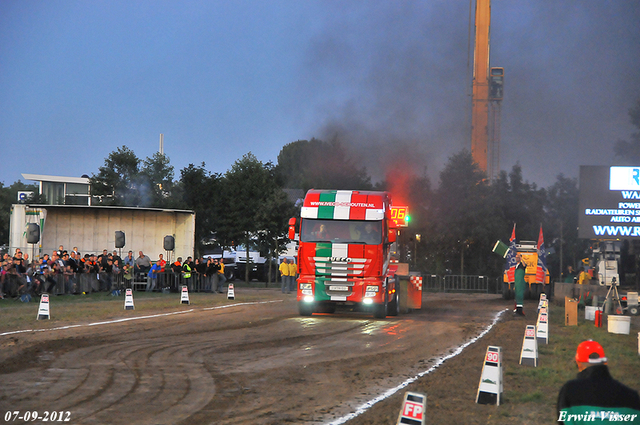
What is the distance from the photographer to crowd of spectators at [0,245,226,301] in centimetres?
2345

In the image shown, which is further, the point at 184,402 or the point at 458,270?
the point at 458,270

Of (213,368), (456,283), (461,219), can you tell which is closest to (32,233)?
(213,368)

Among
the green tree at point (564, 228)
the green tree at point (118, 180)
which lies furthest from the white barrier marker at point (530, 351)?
the green tree at point (564, 228)

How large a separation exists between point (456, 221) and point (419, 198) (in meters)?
4.08

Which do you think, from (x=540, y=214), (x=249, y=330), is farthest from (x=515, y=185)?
(x=249, y=330)

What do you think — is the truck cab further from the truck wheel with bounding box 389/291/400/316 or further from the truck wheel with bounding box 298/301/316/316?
the truck wheel with bounding box 389/291/400/316

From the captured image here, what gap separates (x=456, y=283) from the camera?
44.0 metres

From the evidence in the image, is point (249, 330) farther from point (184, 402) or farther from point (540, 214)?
point (540, 214)

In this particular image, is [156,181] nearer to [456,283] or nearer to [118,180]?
[118,180]

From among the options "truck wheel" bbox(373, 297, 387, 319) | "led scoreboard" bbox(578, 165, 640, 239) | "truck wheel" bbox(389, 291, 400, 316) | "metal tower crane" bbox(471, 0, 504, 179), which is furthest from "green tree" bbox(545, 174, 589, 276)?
"truck wheel" bbox(373, 297, 387, 319)

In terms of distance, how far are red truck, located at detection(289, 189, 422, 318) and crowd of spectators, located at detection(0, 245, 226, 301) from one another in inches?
406

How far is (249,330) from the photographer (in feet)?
52.2

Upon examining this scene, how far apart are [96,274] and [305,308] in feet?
40.1

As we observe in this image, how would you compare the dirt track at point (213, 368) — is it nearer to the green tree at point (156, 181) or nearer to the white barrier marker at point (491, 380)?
the white barrier marker at point (491, 380)
